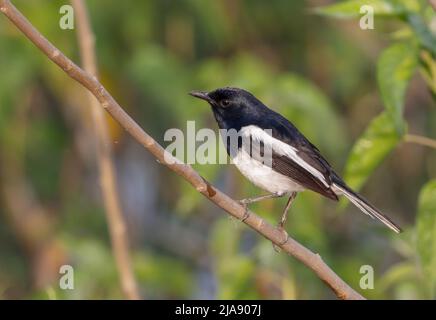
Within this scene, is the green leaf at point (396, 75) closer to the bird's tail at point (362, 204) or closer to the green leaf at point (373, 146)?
the green leaf at point (373, 146)

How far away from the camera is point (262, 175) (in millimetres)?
3896

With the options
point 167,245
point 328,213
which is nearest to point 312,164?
point 328,213

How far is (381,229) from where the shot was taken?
13.9 feet

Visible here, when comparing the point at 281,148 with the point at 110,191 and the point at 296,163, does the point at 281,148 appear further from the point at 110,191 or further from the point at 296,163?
the point at 110,191

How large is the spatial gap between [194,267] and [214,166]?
2.31m

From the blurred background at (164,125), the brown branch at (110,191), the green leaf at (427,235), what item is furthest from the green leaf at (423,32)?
the blurred background at (164,125)

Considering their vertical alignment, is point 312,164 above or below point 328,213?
below

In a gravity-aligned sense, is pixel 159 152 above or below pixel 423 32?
below

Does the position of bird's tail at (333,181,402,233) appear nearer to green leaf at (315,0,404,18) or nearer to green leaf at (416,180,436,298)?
green leaf at (416,180,436,298)

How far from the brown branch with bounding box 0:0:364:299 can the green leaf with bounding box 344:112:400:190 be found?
2.34ft

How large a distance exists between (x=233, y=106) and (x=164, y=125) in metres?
2.61

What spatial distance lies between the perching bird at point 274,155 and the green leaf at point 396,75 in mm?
383

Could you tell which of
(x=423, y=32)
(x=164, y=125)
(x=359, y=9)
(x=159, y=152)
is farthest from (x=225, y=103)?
(x=164, y=125)
